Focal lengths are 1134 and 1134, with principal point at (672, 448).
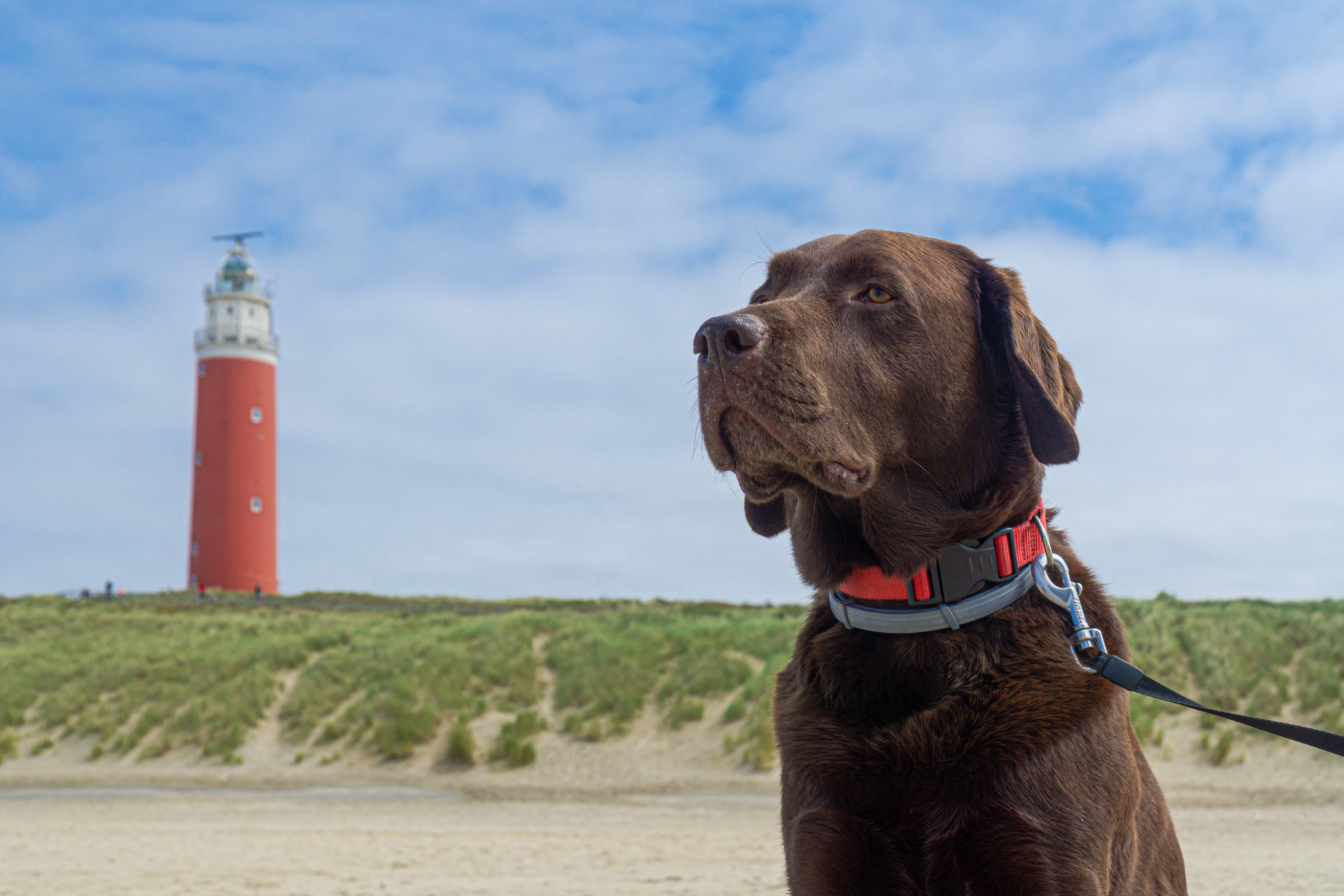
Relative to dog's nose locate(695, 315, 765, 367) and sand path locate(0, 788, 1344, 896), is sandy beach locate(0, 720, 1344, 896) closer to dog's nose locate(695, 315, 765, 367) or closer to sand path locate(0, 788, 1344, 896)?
sand path locate(0, 788, 1344, 896)

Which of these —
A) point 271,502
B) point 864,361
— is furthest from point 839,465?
point 271,502

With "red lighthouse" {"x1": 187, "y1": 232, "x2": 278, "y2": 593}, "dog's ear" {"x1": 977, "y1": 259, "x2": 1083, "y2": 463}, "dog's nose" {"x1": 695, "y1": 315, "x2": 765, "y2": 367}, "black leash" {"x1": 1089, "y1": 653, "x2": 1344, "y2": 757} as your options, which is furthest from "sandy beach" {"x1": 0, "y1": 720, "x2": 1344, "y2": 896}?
"red lighthouse" {"x1": 187, "y1": 232, "x2": 278, "y2": 593}

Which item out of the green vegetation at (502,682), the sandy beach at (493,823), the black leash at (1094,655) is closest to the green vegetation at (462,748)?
the green vegetation at (502,682)

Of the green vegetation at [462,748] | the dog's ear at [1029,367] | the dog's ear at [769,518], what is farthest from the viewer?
the green vegetation at [462,748]

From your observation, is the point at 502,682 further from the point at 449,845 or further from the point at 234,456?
the point at 234,456

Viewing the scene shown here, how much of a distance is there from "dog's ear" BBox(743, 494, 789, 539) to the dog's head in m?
0.34

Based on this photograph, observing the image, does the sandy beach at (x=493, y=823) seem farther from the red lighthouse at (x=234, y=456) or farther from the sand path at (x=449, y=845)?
the red lighthouse at (x=234, y=456)

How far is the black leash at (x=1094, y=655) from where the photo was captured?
2725mm

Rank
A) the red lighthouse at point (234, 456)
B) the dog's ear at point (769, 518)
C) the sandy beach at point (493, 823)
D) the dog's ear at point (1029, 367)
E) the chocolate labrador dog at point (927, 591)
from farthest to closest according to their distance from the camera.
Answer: the red lighthouse at point (234, 456), the sandy beach at point (493, 823), the dog's ear at point (769, 518), the dog's ear at point (1029, 367), the chocolate labrador dog at point (927, 591)

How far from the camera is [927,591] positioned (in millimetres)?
2875

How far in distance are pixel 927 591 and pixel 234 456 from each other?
140 ft

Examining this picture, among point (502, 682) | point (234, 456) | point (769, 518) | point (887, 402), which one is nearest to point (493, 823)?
point (502, 682)

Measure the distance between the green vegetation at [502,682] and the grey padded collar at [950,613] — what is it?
14.6 metres

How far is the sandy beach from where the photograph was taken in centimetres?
967
